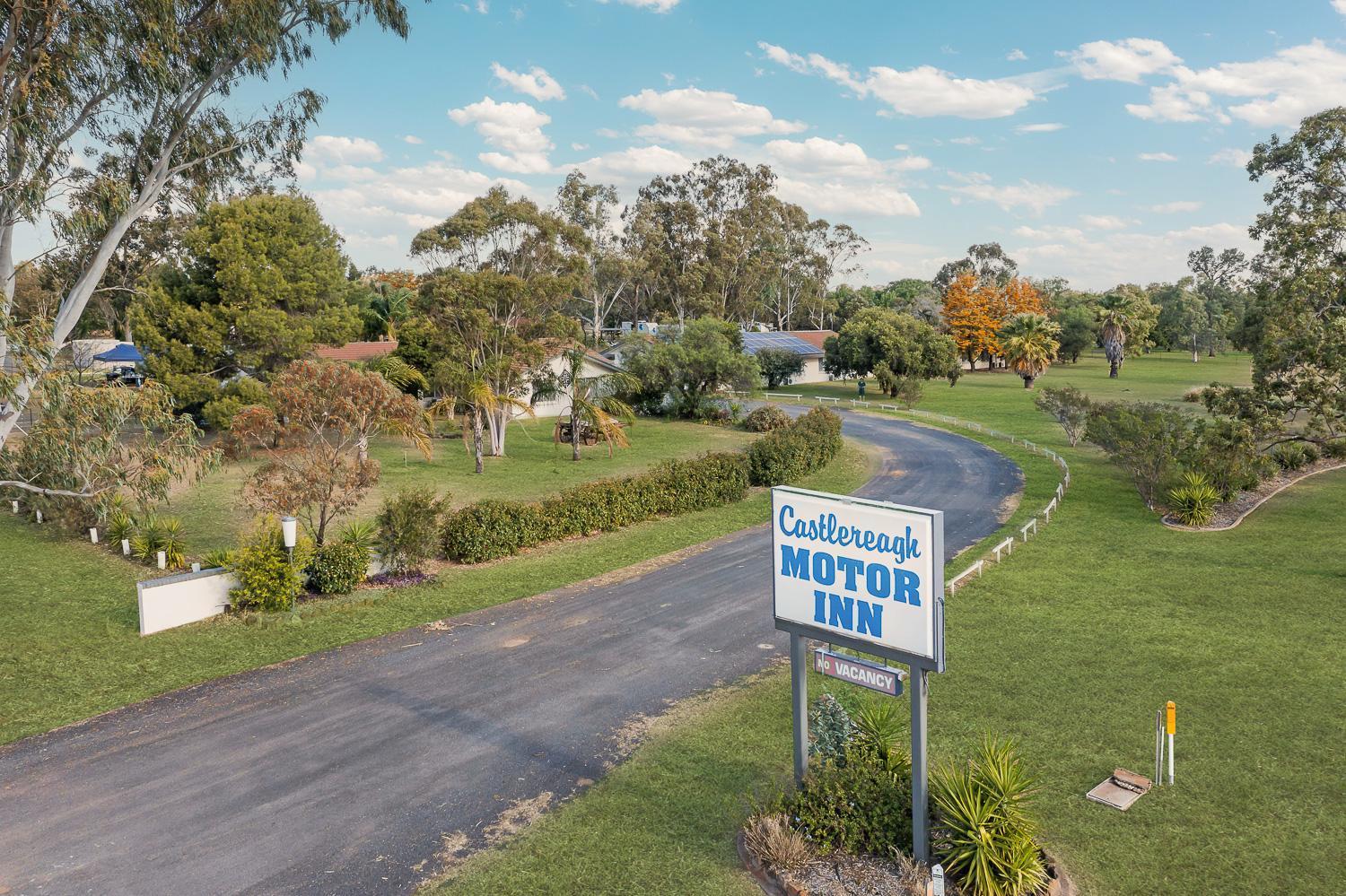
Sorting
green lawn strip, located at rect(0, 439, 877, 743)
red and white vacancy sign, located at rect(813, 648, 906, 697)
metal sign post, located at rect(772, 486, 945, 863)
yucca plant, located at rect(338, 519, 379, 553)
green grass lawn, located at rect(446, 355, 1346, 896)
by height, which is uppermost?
metal sign post, located at rect(772, 486, 945, 863)

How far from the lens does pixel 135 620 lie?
1684cm

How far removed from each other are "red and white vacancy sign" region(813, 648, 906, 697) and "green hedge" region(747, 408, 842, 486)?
69.1 feet

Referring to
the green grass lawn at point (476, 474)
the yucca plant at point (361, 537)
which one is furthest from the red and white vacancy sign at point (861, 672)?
the green grass lawn at point (476, 474)

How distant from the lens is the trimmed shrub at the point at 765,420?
4681 cm

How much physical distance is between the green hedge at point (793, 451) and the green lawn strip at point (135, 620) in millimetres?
6436

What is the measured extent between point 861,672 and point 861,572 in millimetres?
1021

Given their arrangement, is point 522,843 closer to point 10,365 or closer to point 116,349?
point 10,365

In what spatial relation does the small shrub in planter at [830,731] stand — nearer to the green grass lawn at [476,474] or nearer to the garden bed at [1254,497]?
the green grass lawn at [476,474]

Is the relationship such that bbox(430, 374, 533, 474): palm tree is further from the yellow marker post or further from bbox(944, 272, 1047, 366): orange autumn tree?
bbox(944, 272, 1047, 366): orange autumn tree

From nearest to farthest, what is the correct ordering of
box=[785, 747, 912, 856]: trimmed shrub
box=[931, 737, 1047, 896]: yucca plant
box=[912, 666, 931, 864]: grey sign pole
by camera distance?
box=[931, 737, 1047, 896]: yucca plant < box=[912, 666, 931, 864]: grey sign pole < box=[785, 747, 912, 856]: trimmed shrub

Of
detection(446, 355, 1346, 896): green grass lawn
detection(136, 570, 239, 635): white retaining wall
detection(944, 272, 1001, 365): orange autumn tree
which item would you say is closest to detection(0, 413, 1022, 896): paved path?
detection(446, 355, 1346, 896): green grass lawn

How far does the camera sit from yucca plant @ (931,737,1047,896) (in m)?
8.09

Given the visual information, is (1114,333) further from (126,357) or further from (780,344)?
(126,357)

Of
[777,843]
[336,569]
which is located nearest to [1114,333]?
[336,569]
